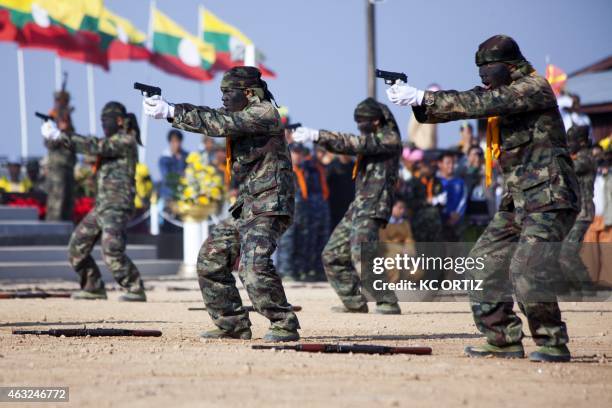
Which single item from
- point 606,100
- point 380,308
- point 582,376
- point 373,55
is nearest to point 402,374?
point 582,376

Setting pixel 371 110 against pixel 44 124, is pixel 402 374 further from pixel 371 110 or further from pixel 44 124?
pixel 44 124

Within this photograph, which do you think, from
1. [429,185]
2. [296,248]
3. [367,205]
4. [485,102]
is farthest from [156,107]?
[296,248]

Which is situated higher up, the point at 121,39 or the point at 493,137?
the point at 121,39

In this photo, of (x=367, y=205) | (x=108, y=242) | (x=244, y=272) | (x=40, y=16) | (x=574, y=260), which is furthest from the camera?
(x=40, y=16)

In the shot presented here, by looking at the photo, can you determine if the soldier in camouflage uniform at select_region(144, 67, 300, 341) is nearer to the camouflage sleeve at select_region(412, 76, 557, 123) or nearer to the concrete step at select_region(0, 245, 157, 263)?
the camouflage sleeve at select_region(412, 76, 557, 123)

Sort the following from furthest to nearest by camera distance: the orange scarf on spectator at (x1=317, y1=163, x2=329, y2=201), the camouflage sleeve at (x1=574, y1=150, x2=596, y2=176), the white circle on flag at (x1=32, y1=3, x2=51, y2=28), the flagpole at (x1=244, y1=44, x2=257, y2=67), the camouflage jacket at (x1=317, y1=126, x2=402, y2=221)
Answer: the white circle on flag at (x1=32, y1=3, x2=51, y2=28) < the flagpole at (x1=244, y1=44, x2=257, y2=67) < the orange scarf on spectator at (x1=317, y1=163, x2=329, y2=201) < the camouflage sleeve at (x1=574, y1=150, x2=596, y2=176) < the camouflage jacket at (x1=317, y1=126, x2=402, y2=221)

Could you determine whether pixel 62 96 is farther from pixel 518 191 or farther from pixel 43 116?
pixel 518 191

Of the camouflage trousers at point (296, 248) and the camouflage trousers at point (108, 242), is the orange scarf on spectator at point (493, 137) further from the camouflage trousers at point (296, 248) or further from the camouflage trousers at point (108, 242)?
the camouflage trousers at point (296, 248)

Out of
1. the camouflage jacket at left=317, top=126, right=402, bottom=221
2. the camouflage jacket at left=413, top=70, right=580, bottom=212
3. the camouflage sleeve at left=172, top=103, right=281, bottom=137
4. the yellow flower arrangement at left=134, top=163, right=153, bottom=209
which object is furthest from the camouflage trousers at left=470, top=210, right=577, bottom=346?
the yellow flower arrangement at left=134, top=163, right=153, bottom=209

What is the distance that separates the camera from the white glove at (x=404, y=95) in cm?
822

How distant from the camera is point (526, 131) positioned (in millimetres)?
8398

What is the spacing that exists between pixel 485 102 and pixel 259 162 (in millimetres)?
2214

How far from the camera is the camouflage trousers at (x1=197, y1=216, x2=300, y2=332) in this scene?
31.1 feet

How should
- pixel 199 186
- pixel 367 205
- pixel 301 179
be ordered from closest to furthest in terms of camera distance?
1. pixel 367 205
2. pixel 301 179
3. pixel 199 186
